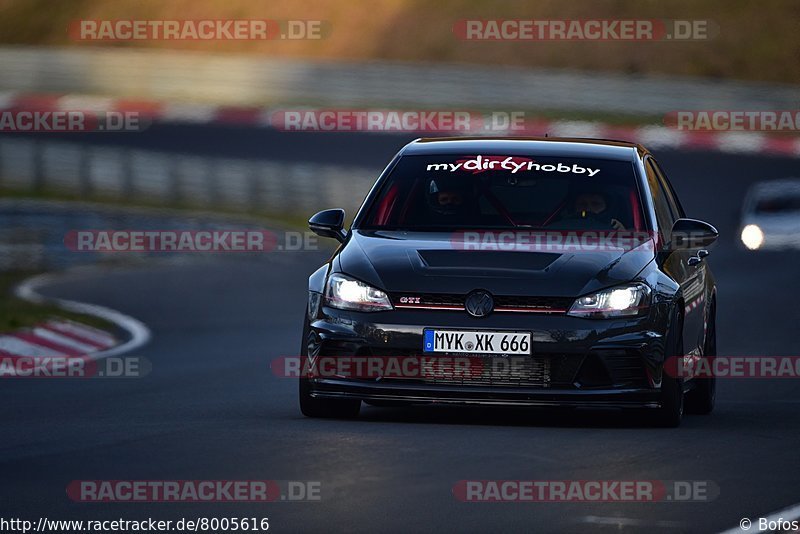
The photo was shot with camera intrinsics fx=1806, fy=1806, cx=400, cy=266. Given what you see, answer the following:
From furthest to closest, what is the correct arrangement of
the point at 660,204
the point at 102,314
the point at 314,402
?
the point at 102,314 < the point at 660,204 < the point at 314,402

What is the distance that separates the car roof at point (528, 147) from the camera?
10.7 metres

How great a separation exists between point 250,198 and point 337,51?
18.7 m

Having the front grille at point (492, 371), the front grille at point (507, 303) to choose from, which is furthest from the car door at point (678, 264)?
the front grille at point (492, 371)

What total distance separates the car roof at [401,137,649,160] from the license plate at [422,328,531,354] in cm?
172

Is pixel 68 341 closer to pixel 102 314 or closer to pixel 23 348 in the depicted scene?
pixel 23 348

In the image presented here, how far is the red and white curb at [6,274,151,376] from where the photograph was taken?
49.6ft

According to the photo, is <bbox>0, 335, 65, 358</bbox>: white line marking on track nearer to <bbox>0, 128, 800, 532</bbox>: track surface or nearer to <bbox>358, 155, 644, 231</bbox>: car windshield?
<bbox>0, 128, 800, 532</bbox>: track surface

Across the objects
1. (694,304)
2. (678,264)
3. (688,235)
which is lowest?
(694,304)

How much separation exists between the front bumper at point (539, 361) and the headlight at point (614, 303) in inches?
1.7

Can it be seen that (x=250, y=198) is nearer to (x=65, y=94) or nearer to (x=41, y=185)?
(x=41, y=185)

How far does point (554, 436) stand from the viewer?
904cm

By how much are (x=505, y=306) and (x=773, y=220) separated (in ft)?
73.7

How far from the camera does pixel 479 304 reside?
30.2ft

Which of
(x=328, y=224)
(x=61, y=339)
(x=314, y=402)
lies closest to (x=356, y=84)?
(x=61, y=339)
